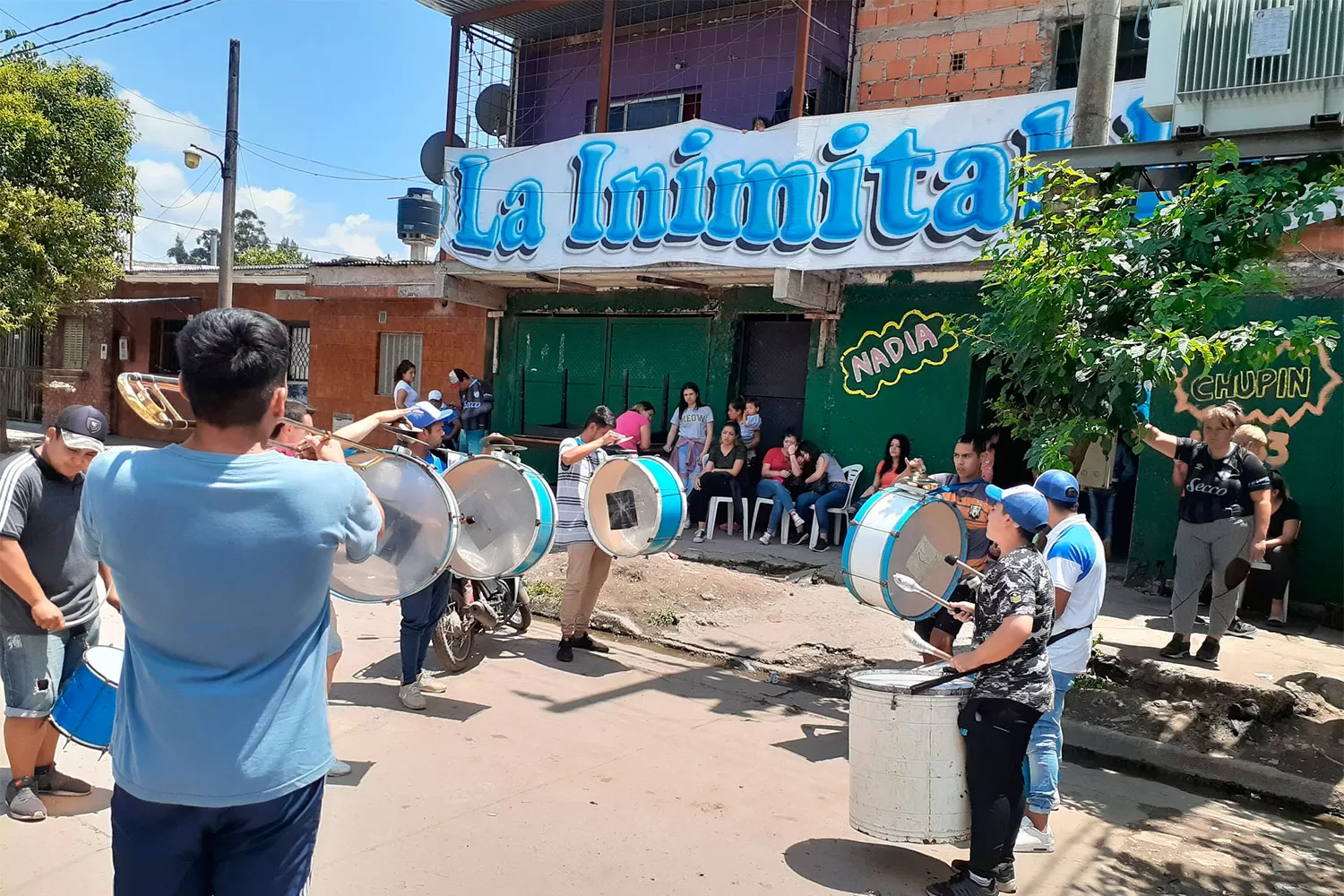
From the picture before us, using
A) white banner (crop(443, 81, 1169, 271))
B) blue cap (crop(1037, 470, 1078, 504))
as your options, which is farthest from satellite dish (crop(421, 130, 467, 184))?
blue cap (crop(1037, 470, 1078, 504))

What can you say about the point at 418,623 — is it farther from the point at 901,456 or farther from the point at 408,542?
the point at 901,456

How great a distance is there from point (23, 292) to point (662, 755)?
49.0ft

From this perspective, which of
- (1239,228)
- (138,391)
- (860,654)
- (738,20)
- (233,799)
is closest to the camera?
(233,799)

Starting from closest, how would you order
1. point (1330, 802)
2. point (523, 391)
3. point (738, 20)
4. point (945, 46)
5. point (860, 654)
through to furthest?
point (1330, 802)
point (860, 654)
point (945, 46)
point (738, 20)
point (523, 391)

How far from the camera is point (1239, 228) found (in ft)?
18.6

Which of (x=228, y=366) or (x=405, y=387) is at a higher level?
(x=228, y=366)

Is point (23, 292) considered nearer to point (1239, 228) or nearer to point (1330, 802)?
point (1239, 228)

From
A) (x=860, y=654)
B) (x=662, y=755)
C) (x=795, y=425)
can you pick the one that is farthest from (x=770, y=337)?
(x=662, y=755)

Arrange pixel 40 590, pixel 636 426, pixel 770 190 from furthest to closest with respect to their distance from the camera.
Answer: pixel 636 426 → pixel 770 190 → pixel 40 590

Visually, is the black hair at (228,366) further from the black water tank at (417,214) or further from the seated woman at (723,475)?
the black water tank at (417,214)

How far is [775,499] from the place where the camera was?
11789 millimetres

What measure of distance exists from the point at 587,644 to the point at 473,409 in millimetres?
7633

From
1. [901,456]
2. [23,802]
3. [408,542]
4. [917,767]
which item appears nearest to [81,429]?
[408,542]

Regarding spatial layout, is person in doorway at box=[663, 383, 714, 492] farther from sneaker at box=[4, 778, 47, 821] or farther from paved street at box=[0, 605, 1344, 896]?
sneaker at box=[4, 778, 47, 821]
